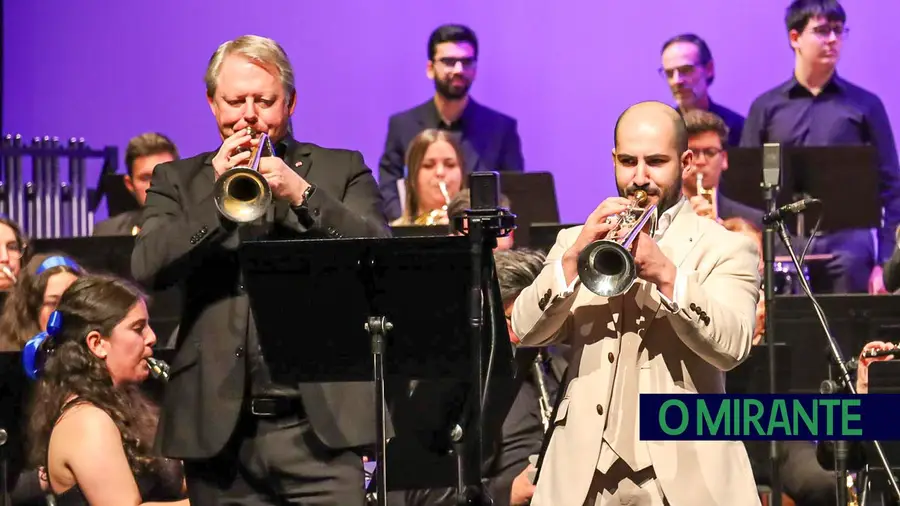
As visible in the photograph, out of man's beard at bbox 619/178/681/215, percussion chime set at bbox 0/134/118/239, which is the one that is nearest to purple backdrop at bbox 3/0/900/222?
percussion chime set at bbox 0/134/118/239

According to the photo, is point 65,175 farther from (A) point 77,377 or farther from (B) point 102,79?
(A) point 77,377

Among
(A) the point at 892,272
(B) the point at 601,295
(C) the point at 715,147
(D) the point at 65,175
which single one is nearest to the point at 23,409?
(B) the point at 601,295

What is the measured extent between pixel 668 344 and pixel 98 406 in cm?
202

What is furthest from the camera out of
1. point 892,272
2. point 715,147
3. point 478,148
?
point 478,148

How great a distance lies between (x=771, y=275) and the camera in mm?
5477

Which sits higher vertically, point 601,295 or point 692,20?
point 692,20

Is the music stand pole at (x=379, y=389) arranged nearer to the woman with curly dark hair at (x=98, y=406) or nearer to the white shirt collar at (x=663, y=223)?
the white shirt collar at (x=663, y=223)

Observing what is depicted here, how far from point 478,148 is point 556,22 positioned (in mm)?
→ 1119

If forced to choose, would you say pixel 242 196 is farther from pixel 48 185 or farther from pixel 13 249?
pixel 48 185

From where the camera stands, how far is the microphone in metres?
5.12

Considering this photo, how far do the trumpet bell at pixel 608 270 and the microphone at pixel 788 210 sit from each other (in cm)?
196

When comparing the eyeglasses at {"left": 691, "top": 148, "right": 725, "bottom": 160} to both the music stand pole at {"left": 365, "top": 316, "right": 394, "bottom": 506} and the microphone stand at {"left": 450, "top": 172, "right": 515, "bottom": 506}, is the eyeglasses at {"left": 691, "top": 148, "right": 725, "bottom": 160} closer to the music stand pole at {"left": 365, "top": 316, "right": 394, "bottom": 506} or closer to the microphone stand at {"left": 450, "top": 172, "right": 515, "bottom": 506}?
the microphone stand at {"left": 450, "top": 172, "right": 515, "bottom": 506}

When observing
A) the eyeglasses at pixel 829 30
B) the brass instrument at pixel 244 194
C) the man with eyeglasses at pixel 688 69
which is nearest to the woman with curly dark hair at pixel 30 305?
the brass instrument at pixel 244 194

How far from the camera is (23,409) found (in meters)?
4.65
